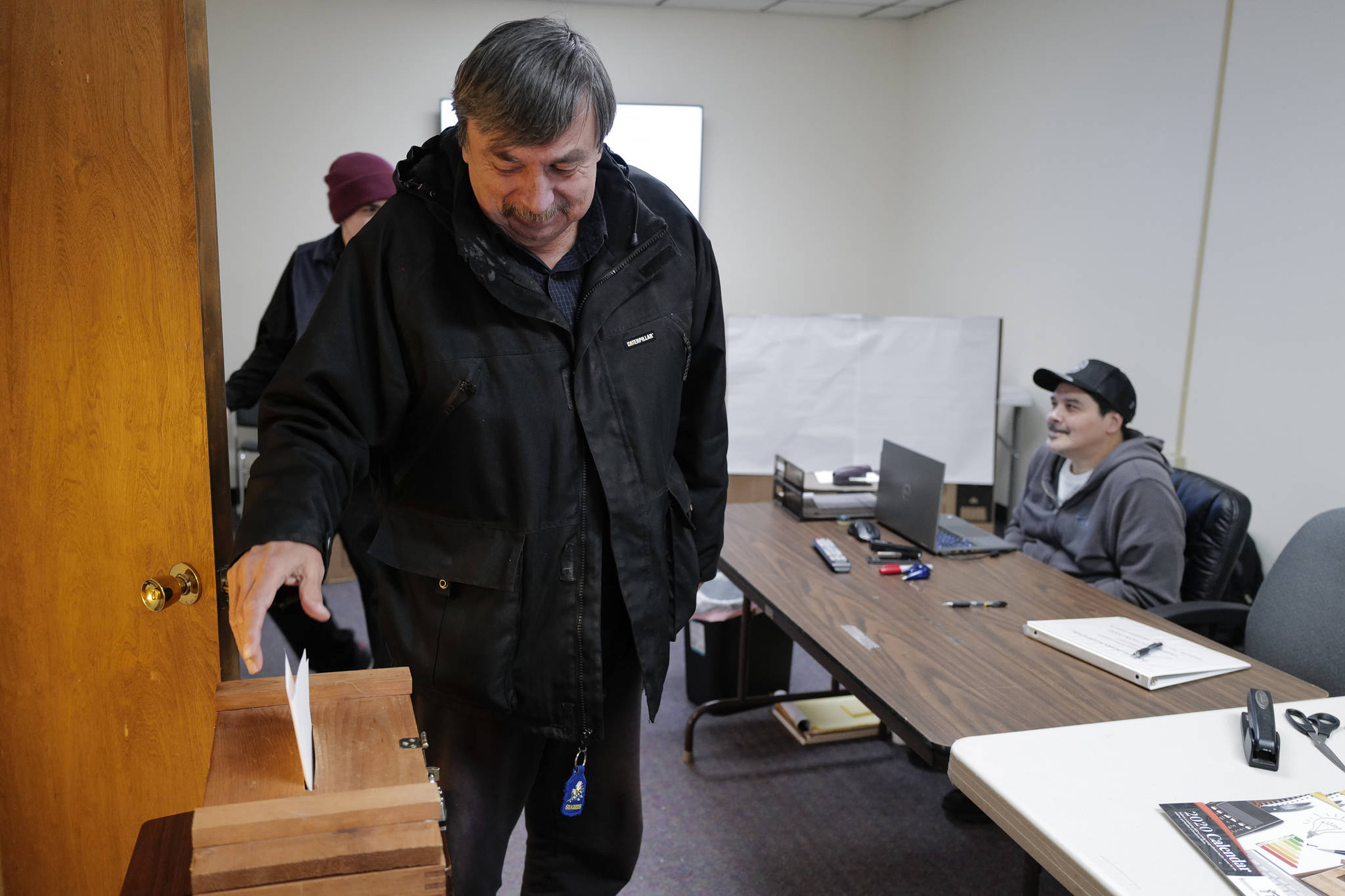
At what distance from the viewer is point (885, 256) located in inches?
216

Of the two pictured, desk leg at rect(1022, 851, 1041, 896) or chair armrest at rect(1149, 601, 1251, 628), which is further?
chair armrest at rect(1149, 601, 1251, 628)

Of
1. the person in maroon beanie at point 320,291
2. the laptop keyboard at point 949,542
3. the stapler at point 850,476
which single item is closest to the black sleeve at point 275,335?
the person in maroon beanie at point 320,291

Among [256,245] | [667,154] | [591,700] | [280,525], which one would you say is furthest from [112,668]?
[667,154]

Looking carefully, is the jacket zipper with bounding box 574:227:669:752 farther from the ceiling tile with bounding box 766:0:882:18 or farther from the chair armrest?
the ceiling tile with bounding box 766:0:882:18

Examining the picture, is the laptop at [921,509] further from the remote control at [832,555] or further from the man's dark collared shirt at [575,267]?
the man's dark collared shirt at [575,267]

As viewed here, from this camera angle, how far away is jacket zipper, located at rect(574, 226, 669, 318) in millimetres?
1374

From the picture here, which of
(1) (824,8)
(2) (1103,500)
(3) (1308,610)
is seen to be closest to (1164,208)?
(2) (1103,500)

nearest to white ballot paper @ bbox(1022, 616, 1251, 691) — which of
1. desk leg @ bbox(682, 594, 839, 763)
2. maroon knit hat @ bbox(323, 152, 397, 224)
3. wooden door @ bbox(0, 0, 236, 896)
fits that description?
desk leg @ bbox(682, 594, 839, 763)

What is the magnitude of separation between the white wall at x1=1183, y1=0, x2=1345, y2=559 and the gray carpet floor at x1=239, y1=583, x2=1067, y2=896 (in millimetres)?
1528

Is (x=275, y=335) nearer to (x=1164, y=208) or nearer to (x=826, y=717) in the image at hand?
(x=826, y=717)

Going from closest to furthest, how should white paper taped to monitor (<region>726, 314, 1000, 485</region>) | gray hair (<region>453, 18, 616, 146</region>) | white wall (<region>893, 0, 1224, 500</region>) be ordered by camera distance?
gray hair (<region>453, 18, 616, 146</region>)
white wall (<region>893, 0, 1224, 500</region>)
white paper taped to monitor (<region>726, 314, 1000, 485</region>)

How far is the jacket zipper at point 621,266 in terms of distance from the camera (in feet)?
4.51

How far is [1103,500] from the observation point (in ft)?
8.57

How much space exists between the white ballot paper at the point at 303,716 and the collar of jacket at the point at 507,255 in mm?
564
